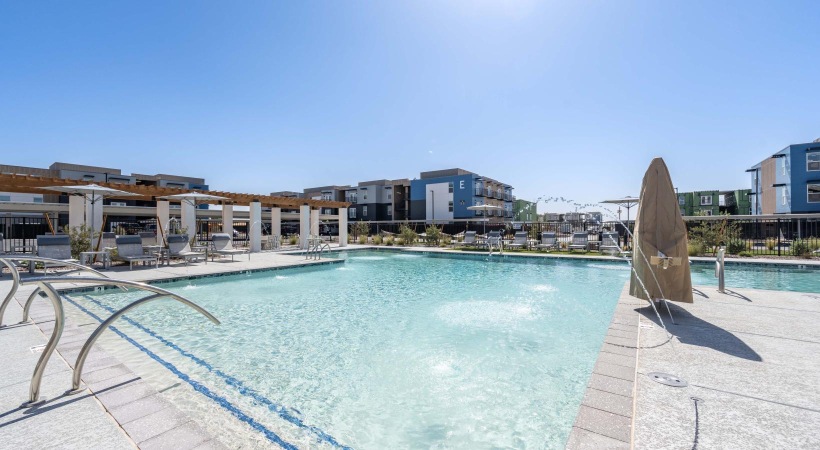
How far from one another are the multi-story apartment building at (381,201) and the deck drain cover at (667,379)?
1860 inches

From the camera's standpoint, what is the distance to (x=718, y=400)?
2.47 m

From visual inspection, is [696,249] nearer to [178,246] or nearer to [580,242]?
[580,242]

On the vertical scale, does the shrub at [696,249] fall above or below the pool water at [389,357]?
above

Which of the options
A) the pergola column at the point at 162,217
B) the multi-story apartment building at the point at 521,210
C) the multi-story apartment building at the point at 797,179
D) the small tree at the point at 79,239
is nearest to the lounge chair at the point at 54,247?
the small tree at the point at 79,239

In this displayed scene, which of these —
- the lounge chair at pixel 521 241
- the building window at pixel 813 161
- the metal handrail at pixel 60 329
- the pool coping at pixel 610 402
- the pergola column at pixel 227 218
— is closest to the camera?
the pool coping at pixel 610 402

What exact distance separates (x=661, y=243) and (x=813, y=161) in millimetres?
35038

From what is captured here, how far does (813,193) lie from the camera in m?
26.9

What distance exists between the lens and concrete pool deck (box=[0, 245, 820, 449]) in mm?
2070

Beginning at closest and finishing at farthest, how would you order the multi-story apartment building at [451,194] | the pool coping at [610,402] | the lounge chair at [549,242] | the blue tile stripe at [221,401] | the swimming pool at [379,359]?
the pool coping at [610,402] → the blue tile stripe at [221,401] → the swimming pool at [379,359] → the lounge chair at [549,242] → the multi-story apartment building at [451,194]

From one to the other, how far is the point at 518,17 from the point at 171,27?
9904 millimetres

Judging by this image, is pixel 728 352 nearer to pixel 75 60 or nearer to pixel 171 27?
pixel 171 27

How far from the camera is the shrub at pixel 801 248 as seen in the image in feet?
42.9

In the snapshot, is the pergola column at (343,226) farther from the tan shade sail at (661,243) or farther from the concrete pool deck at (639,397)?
the tan shade sail at (661,243)

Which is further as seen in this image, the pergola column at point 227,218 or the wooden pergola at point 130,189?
the pergola column at point 227,218
